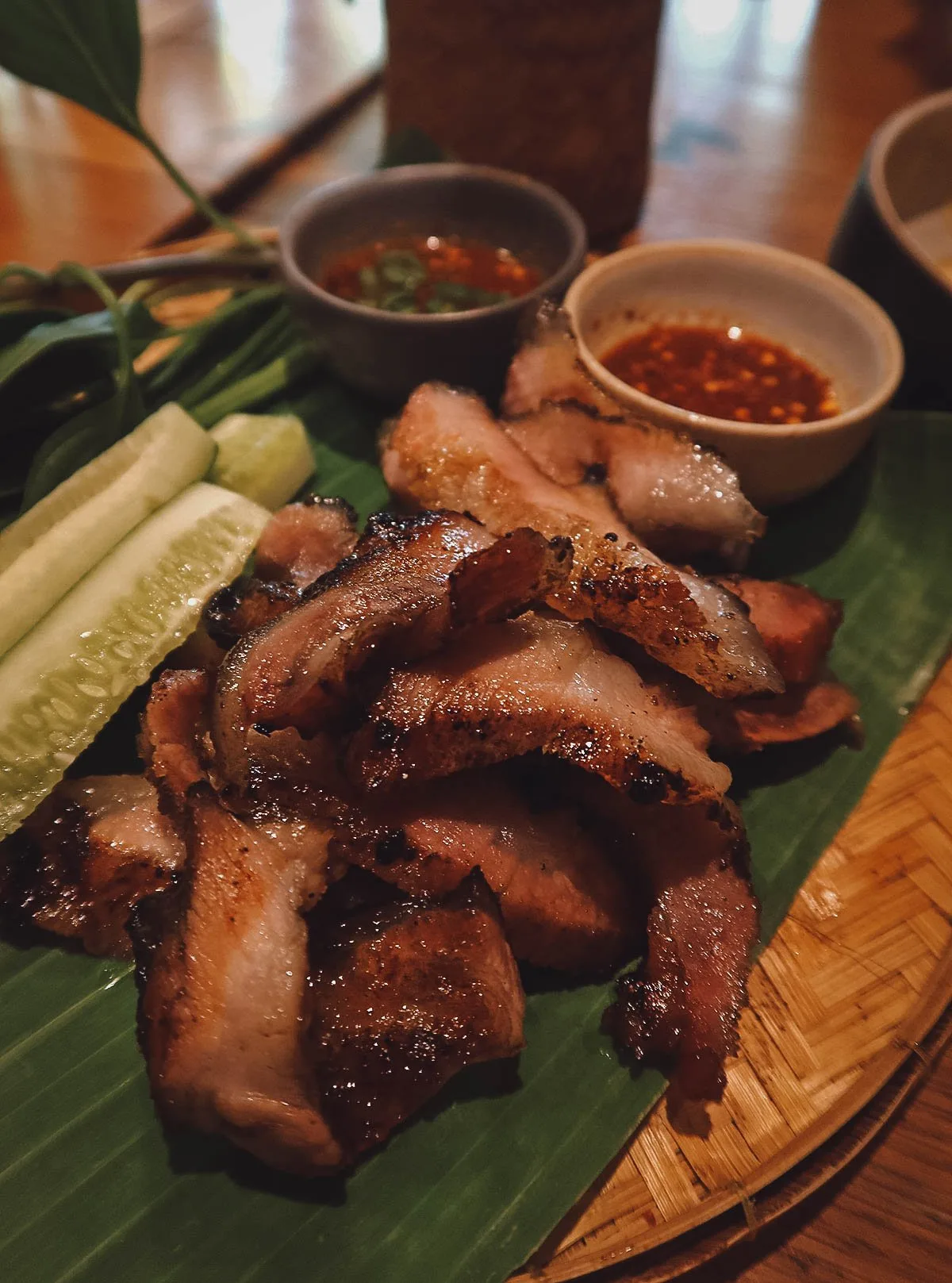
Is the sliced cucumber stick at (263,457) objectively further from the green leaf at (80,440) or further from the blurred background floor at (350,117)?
the blurred background floor at (350,117)

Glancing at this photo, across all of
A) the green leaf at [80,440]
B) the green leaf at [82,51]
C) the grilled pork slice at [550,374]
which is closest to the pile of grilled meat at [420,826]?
the grilled pork slice at [550,374]

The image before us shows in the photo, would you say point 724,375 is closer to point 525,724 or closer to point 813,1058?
point 525,724

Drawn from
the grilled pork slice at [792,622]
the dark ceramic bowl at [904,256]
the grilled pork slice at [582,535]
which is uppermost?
the dark ceramic bowl at [904,256]

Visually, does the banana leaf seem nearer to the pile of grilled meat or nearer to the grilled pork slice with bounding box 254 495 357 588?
the pile of grilled meat

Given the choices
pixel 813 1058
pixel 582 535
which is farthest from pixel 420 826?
pixel 813 1058

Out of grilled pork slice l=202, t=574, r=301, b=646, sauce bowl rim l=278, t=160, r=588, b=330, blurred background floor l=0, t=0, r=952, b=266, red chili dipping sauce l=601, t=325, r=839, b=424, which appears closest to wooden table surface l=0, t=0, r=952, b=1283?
blurred background floor l=0, t=0, r=952, b=266

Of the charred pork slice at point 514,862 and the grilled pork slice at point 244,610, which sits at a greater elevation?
the grilled pork slice at point 244,610

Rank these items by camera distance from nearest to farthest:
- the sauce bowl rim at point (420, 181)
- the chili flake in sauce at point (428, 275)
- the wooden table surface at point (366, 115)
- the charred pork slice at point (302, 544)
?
the charred pork slice at point (302, 544) → the sauce bowl rim at point (420, 181) → the chili flake in sauce at point (428, 275) → the wooden table surface at point (366, 115)
